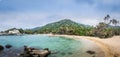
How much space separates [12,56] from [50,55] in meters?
8.17

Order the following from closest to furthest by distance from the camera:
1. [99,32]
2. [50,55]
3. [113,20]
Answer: [50,55] → [99,32] → [113,20]

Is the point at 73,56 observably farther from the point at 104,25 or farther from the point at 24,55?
the point at 104,25

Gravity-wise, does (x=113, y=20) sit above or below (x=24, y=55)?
above

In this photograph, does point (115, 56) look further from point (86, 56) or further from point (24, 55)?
point (24, 55)

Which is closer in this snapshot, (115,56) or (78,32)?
(115,56)

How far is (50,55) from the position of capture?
137 feet

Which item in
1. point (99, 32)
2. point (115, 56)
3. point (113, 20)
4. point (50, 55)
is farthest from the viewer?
point (113, 20)

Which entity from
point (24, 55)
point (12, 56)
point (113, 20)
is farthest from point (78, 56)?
point (113, 20)

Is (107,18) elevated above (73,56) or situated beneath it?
elevated above

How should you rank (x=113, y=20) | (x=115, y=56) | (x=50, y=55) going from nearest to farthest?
1. (x=115, y=56)
2. (x=50, y=55)
3. (x=113, y=20)

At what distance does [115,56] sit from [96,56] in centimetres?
374

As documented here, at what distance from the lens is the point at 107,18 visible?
487 feet

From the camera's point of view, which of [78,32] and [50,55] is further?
[78,32]

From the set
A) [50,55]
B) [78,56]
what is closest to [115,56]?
[78,56]
